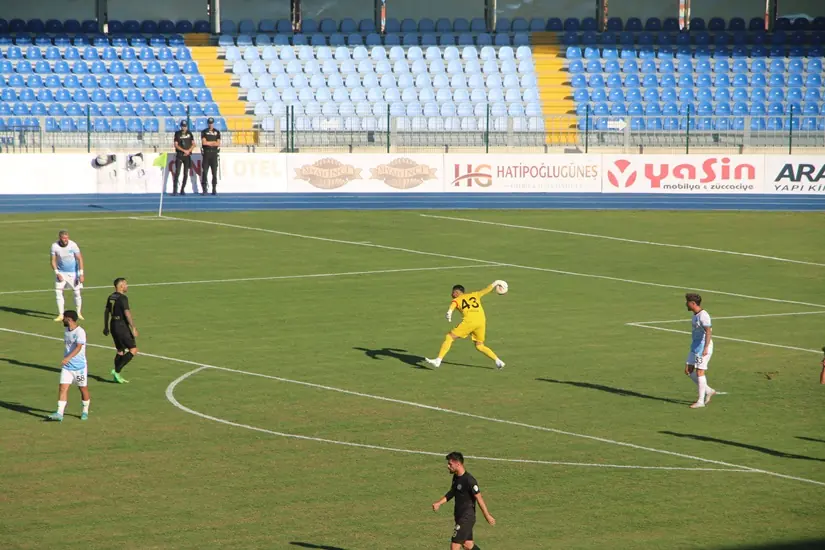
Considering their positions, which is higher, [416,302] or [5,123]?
[5,123]

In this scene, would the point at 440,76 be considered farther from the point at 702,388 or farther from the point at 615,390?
the point at 702,388

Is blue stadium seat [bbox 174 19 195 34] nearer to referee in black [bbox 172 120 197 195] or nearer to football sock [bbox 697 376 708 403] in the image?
referee in black [bbox 172 120 197 195]

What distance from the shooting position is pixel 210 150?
139 ft

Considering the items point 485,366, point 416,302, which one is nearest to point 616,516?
point 485,366

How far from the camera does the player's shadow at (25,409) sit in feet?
56.2

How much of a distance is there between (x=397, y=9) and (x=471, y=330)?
136 ft

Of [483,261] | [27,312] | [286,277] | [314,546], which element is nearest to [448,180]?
[483,261]

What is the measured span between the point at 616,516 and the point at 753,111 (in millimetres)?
42177

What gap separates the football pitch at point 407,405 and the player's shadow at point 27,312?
107 mm

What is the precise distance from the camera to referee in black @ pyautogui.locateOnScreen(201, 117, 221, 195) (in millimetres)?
41469

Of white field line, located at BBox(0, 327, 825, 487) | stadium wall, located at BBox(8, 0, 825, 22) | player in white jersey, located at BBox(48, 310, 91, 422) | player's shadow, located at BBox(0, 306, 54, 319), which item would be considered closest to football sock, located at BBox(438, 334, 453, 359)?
white field line, located at BBox(0, 327, 825, 487)

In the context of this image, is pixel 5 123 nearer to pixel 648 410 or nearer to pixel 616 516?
pixel 648 410

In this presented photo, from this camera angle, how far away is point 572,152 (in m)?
47.4

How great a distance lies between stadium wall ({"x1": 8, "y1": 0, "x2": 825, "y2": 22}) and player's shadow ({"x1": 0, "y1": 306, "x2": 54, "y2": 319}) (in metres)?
35.3
